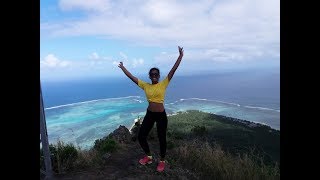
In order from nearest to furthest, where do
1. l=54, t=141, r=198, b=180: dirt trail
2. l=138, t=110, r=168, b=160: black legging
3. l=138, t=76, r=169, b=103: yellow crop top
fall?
l=138, t=76, r=169, b=103: yellow crop top < l=138, t=110, r=168, b=160: black legging < l=54, t=141, r=198, b=180: dirt trail

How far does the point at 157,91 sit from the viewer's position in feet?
20.4

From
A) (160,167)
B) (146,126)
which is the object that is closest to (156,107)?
(146,126)

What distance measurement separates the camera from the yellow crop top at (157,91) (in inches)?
244

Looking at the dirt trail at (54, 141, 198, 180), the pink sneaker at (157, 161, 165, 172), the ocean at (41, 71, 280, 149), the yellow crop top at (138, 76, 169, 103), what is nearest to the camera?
Result: the yellow crop top at (138, 76, 169, 103)

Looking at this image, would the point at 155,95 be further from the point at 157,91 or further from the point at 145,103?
the point at 145,103

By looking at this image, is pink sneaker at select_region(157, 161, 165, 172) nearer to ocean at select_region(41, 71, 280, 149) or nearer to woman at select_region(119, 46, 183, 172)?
woman at select_region(119, 46, 183, 172)

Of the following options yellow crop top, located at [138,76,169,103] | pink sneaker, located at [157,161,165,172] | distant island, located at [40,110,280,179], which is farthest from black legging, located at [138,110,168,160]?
distant island, located at [40,110,280,179]

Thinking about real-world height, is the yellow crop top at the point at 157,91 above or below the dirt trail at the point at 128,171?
A: above

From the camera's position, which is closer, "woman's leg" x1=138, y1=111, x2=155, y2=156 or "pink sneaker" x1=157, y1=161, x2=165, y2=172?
"woman's leg" x1=138, y1=111, x2=155, y2=156

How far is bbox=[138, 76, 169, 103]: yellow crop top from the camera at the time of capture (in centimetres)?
619

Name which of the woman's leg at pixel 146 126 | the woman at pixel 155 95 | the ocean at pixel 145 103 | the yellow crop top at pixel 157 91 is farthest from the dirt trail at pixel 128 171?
the ocean at pixel 145 103

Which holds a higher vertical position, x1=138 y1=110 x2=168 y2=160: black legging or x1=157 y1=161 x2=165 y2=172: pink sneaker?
x1=138 y1=110 x2=168 y2=160: black legging

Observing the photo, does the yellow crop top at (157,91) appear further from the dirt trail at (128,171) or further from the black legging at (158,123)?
the dirt trail at (128,171)
